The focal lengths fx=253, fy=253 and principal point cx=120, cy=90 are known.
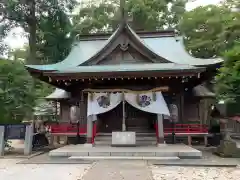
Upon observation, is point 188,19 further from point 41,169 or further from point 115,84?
point 41,169

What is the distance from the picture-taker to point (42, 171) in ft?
24.4

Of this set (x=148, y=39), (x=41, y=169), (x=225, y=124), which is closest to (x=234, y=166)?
(x=225, y=124)

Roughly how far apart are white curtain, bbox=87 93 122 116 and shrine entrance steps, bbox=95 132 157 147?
5.36 ft

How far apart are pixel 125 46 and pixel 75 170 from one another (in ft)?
24.5

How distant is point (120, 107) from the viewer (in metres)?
13.1

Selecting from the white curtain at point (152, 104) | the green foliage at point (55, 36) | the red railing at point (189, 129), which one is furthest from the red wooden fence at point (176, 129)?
the green foliage at point (55, 36)

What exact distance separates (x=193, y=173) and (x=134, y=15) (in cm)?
2465

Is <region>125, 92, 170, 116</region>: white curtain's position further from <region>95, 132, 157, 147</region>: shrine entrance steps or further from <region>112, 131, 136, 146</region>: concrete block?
<region>95, 132, 157, 147</region>: shrine entrance steps

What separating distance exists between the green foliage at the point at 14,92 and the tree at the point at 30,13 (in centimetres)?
865

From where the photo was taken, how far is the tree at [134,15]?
29312mm

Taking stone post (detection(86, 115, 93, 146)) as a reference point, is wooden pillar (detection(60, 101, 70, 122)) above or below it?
above

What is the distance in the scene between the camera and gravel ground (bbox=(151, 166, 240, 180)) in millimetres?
6523

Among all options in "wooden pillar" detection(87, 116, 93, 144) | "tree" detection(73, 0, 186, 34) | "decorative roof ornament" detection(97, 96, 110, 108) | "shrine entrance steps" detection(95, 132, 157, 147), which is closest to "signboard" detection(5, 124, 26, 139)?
"wooden pillar" detection(87, 116, 93, 144)

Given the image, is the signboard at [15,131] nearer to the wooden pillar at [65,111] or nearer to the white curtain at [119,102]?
the white curtain at [119,102]
